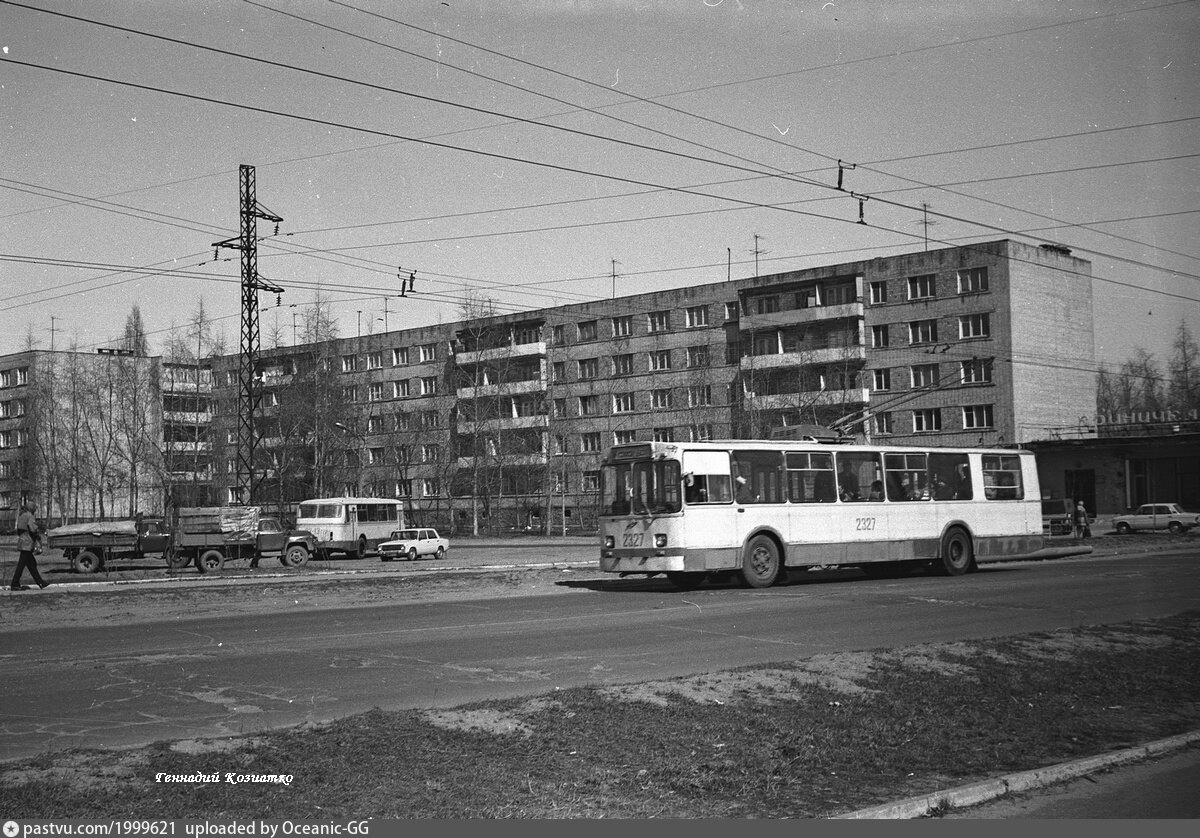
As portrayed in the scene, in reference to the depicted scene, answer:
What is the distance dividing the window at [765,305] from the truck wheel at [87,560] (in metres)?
54.0

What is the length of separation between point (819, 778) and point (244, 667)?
675cm

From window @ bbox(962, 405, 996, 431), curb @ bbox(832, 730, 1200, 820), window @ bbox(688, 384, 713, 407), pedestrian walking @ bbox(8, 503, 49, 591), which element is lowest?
curb @ bbox(832, 730, 1200, 820)

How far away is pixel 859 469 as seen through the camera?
24.6 m

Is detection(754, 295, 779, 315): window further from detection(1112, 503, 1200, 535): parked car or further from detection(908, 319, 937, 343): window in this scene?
detection(1112, 503, 1200, 535): parked car

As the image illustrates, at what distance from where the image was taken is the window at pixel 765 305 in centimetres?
8131

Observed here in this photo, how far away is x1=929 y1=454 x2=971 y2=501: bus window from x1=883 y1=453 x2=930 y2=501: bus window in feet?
0.95

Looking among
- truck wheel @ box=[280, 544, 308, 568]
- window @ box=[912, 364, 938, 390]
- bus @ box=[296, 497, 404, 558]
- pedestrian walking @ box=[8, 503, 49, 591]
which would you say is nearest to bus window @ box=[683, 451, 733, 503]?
pedestrian walking @ box=[8, 503, 49, 591]

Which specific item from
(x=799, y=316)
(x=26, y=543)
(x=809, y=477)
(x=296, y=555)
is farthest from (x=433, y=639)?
(x=799, y=316)

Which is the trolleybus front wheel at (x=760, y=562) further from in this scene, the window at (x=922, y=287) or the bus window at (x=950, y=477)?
the window at (x=922, y=287)

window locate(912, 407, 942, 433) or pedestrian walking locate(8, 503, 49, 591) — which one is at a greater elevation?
window locate(912, 407, 942, 433)

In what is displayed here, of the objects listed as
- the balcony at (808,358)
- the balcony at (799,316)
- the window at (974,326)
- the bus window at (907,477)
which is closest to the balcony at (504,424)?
the balcony at (799,316)

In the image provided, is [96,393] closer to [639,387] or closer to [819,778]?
[639,387]

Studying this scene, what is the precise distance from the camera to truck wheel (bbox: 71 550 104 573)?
3659 centimetres

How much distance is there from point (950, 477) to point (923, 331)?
50.5 meters
